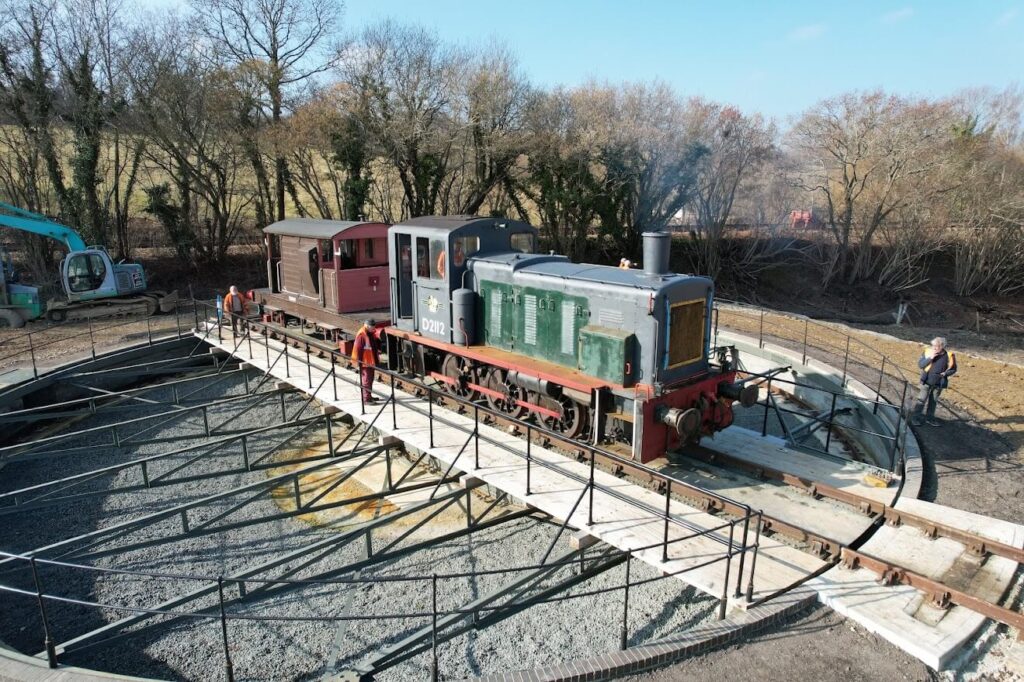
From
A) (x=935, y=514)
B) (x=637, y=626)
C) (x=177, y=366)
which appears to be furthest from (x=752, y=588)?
(x=177, y=366)

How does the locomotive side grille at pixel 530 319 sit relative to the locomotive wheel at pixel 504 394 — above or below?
above

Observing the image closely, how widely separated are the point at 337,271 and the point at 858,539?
10.7 meters

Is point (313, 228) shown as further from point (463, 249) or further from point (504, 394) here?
point (504, 394)

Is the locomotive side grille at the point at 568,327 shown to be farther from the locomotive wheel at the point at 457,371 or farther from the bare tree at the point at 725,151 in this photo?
the bare tree at the point at 725,151

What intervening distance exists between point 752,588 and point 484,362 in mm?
5697

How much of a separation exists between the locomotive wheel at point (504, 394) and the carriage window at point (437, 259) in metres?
2.02

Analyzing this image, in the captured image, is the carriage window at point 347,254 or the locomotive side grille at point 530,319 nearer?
the locomotive side grille at point 530,319

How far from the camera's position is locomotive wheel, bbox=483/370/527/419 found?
10.4m

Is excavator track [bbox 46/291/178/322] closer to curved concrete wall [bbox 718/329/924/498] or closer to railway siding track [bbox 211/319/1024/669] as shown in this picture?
curved concrete wall [bbox 718/329/924/498]

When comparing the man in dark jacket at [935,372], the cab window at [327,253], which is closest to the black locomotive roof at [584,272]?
the cab window at [327,253]

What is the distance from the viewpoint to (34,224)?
63.2 feet

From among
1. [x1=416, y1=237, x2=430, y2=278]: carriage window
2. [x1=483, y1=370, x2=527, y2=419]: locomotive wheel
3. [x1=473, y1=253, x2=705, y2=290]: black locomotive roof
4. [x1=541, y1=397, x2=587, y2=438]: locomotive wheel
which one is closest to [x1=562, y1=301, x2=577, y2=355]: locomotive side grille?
[x1=473, y1=253, x2=705, y2=290]: black locomotive roof

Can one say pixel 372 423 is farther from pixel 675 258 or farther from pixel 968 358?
pixel 675 258

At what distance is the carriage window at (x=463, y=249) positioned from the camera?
1098 cm
